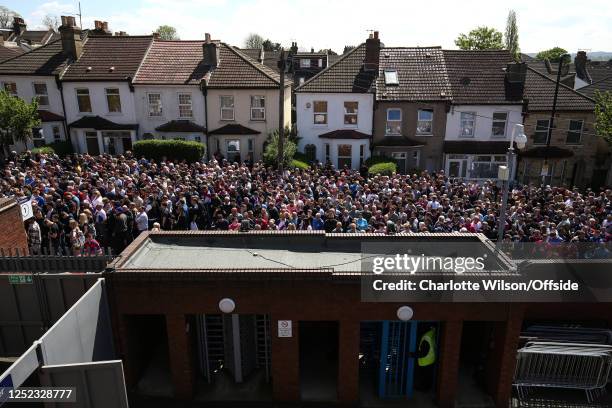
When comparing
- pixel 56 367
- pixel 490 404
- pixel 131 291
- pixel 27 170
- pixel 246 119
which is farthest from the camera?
pixel 246 119

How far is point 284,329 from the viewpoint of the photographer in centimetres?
820

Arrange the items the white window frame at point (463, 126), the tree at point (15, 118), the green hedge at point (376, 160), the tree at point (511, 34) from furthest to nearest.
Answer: the tree at point (511, 34), the white window frame at point (463, 126), the green hedge at point (376, 160), the tree at point (15, 118)

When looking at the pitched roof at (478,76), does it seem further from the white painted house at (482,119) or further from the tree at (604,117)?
the tree at (604,117)

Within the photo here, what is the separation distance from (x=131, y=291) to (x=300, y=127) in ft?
66.2

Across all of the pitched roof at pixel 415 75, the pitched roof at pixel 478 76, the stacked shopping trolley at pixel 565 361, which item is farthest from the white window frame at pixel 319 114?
the stacked shopping trolley at pixel 565 361

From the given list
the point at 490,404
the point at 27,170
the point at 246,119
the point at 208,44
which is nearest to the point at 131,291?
the point at 490,404

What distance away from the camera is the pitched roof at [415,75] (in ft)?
85.6

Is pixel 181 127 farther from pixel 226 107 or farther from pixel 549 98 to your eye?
pixel 549 98

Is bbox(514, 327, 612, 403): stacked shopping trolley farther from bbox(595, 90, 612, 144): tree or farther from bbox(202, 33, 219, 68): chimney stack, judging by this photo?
bbox(202, 33, 219, 68): chimney stack

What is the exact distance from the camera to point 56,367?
6.27m

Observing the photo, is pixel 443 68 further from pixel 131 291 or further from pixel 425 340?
pixel 131 291

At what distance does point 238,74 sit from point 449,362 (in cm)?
2232

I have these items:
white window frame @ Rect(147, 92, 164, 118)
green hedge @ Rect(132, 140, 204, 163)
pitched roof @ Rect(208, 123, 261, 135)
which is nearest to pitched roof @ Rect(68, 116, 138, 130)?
white window frame @ Rect(147, 92, 164, 118)

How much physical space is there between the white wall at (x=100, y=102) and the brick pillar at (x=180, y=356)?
71.4ft
